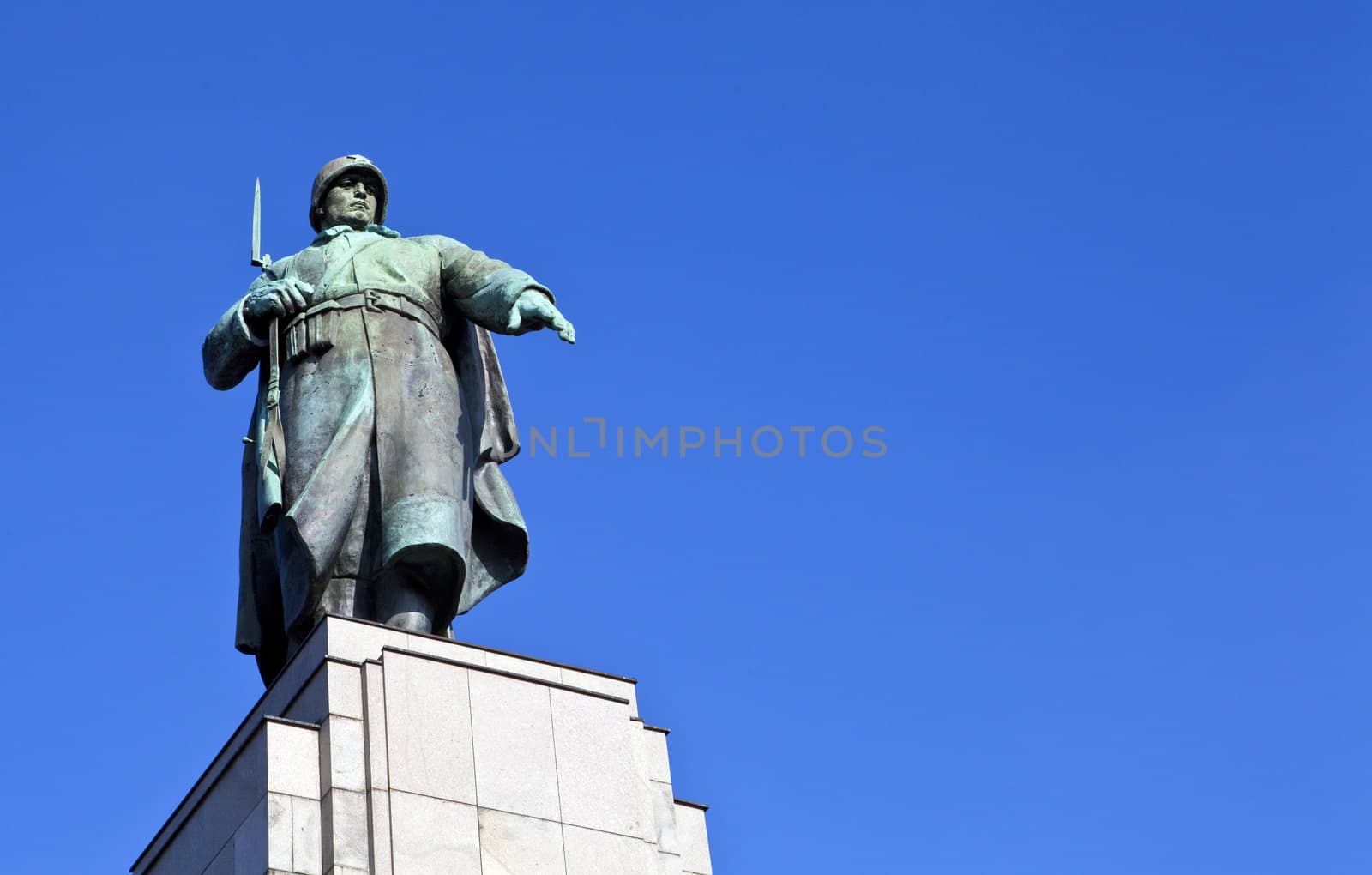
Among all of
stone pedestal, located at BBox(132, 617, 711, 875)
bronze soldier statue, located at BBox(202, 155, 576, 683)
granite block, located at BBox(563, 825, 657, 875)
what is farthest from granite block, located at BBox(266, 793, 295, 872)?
bronze soldier statue, located at BBox(202, 155, 576, 683)

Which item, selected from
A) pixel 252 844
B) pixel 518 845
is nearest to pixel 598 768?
pixel 518 845

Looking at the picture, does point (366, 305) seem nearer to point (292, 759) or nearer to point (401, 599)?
point (401, 599)

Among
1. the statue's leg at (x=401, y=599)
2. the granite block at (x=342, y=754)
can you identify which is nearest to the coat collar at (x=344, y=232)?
the statue's leg at (x=401, y=599)

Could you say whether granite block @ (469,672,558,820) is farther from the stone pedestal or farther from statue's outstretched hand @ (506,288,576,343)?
statue's outstretched hand @ (506,288,576,343)

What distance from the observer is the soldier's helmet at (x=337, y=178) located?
1619 cm

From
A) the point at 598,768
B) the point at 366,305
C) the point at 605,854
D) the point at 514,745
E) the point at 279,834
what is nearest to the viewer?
the point at 279,834

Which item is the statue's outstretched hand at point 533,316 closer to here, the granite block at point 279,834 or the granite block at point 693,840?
the granite block at point 693,840

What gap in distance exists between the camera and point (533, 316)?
14.9m

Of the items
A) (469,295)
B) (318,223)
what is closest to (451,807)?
(469,295)

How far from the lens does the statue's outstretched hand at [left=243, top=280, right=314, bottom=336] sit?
15.0 m

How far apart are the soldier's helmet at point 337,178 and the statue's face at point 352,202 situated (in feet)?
0.11

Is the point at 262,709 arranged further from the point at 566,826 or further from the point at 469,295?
the point at 469,295

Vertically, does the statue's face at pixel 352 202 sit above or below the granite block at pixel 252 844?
above

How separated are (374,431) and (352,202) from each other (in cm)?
230
